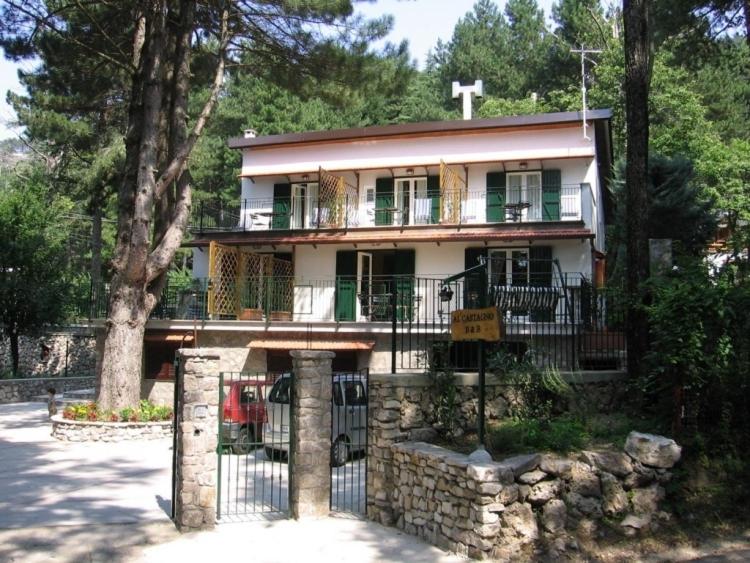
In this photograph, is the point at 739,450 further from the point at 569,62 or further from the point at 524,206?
the point at 569,62

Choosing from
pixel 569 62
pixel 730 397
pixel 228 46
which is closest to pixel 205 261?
pixel 228 46

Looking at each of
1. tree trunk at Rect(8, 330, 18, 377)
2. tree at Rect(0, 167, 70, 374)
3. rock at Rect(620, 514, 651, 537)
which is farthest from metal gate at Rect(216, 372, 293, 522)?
tree trunk at Rect(8, 330, 18, 377)

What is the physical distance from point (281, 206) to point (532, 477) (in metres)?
17.9

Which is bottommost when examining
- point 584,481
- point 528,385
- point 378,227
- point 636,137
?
point 584,481

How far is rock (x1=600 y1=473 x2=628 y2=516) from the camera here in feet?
25.3

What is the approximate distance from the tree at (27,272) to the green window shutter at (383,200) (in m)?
12.3

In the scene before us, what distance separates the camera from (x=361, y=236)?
21.6 metres

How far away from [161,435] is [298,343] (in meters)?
4.29

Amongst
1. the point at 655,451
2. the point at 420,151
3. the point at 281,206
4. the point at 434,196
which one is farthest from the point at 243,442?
the point at 281,206

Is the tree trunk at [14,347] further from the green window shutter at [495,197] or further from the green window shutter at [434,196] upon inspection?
the green window shutter at [495,197]

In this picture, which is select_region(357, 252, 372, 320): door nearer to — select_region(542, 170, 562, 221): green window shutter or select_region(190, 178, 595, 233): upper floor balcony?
select_region(190, 178, 595, 233): upper floor balcony

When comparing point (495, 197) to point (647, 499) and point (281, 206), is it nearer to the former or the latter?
point (281, 206)

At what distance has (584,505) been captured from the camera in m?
7.60

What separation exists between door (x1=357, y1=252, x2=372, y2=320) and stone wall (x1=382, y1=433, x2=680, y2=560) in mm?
11594
